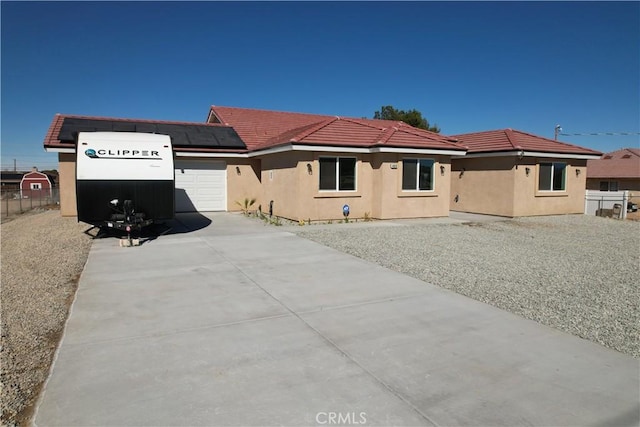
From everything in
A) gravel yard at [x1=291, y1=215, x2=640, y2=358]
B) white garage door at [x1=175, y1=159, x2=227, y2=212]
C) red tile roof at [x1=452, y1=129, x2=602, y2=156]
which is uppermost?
red tile roof at [x1=452, y1=129, x2=602, y2=156]

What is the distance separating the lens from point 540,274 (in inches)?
312

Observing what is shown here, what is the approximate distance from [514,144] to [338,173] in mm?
7784

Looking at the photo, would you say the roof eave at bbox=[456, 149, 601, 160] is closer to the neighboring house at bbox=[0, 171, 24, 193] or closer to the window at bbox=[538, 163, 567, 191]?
the window at bbox=[538, 163, 567, 191]

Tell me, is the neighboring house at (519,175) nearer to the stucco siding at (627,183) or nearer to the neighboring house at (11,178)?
the stucco siding at (627,183)

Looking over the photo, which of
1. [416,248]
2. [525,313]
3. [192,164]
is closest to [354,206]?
[416,248]

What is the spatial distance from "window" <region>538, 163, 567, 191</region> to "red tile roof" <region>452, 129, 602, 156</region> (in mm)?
703

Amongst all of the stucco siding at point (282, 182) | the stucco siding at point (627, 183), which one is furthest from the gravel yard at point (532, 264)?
the stucco siding at point (627, 183)

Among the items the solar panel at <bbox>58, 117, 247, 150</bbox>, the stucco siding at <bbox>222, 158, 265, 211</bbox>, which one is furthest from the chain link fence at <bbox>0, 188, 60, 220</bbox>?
the stucco siding at <bbox>222, 158, 265, 211</bbox>

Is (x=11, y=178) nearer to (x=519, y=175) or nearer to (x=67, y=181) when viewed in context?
(x=67, y=181)

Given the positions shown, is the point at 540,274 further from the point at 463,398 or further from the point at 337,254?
the point at 463,398

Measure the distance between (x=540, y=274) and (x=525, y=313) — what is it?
264 centimetres

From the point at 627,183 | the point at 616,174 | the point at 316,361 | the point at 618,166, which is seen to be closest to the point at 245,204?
the point at 316,361

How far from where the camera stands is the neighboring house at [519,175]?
58.3 feet

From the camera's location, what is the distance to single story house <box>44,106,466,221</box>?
1529 cm
